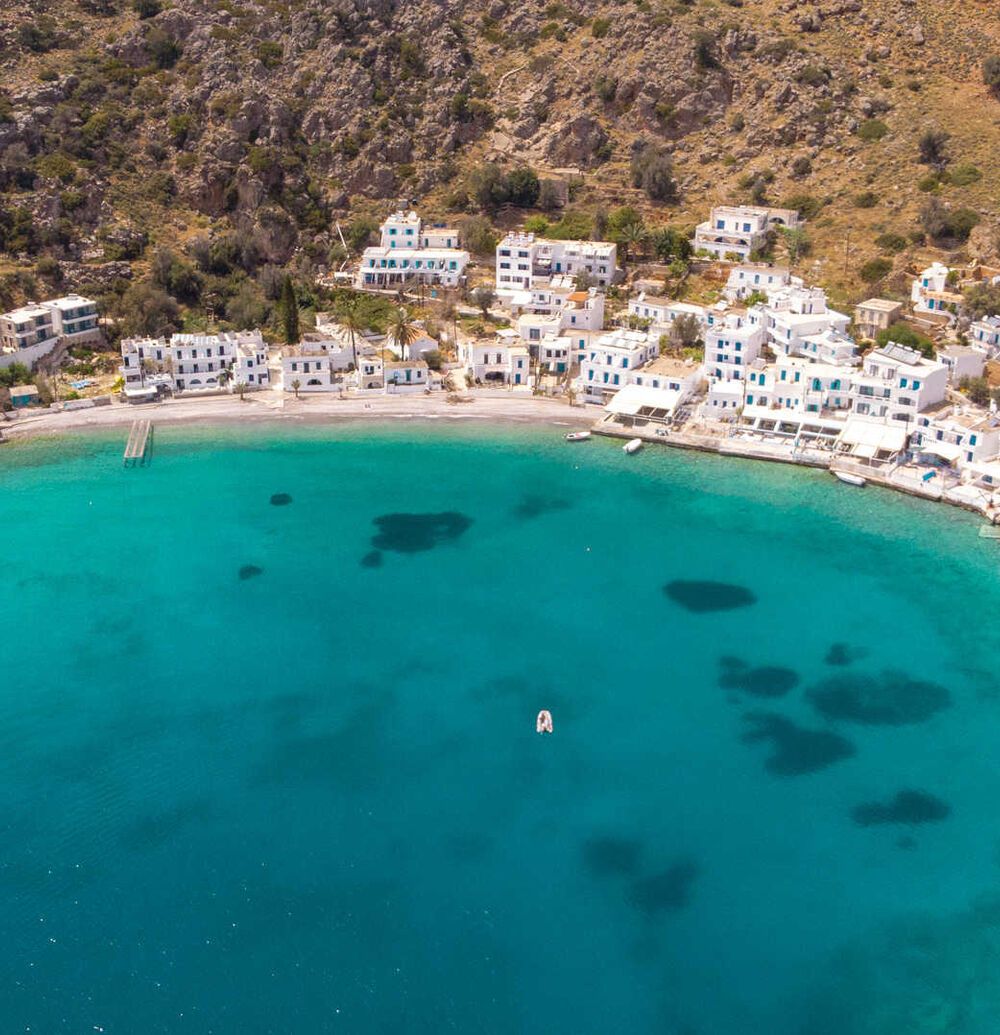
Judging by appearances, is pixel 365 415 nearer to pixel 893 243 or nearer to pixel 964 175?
pixel 893 243

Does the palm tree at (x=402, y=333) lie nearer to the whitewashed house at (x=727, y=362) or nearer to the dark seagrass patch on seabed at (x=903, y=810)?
the whitewashed house at (x=727, y=362)

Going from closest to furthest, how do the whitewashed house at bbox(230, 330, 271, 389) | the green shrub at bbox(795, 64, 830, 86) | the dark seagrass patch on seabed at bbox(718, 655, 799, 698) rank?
1. the dark seagrass patch on seabed at bbox(718, 655, 799, 698)
2. the whitewashed house at bbox(230, 330, 271, 389)
3. the green shrub at bbox(795, 64, 830, 86)

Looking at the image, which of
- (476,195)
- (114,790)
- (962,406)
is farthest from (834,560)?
(476,195)

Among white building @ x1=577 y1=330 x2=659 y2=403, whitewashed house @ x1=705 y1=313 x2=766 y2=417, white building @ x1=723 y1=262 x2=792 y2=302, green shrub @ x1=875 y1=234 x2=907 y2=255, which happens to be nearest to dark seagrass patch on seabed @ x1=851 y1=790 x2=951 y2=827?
whitewashed house @ x1=705 y1=313 x2=766 y2=417

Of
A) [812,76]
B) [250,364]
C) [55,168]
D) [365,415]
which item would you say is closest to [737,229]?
[812,76]

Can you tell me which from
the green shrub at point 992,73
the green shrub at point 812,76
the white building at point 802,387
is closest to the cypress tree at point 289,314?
the white building at point 802,387

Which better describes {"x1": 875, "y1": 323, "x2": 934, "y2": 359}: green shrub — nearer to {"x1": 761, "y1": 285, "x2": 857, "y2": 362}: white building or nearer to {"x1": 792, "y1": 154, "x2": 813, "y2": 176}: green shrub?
{"x1": 761, "y1": 285, "x2": 857, "y2": 362}: white building
